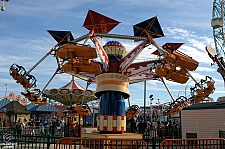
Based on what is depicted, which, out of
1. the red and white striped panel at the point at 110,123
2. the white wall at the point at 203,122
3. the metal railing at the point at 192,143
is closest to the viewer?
the metal railing at the point at 192,143

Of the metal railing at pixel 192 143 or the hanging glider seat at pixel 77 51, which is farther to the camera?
the hanging glider seat at pixel 77 51

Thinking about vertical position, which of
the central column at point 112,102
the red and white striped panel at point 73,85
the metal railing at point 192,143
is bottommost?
the metal railing at point 192,143

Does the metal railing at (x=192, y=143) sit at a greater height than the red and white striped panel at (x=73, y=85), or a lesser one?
lesser

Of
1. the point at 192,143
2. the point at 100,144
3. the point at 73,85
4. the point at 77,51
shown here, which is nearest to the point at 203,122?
the point at 192,143

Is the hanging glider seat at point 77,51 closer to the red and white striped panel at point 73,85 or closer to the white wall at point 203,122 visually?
the white wall at point 203,122

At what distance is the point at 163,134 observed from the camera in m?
17.6

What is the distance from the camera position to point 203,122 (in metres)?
14.7

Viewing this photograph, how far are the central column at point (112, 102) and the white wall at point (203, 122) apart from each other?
5.59m

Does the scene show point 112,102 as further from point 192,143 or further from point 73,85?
point 73,85

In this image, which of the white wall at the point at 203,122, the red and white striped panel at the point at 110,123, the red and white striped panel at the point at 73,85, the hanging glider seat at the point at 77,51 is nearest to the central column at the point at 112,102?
the red and white striped panel at the point at 110,123

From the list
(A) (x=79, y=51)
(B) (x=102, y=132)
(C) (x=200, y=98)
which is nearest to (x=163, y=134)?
(C) (x=200, y=98)

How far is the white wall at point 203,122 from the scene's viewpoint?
14078 mm

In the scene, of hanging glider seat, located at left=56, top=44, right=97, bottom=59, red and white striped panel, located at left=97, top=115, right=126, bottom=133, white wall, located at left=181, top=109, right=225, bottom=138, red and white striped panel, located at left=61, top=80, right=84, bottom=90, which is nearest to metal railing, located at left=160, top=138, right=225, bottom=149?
red and white striped panel, located at left=97, top=115, right=126, bottom=133

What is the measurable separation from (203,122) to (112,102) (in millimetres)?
6410
